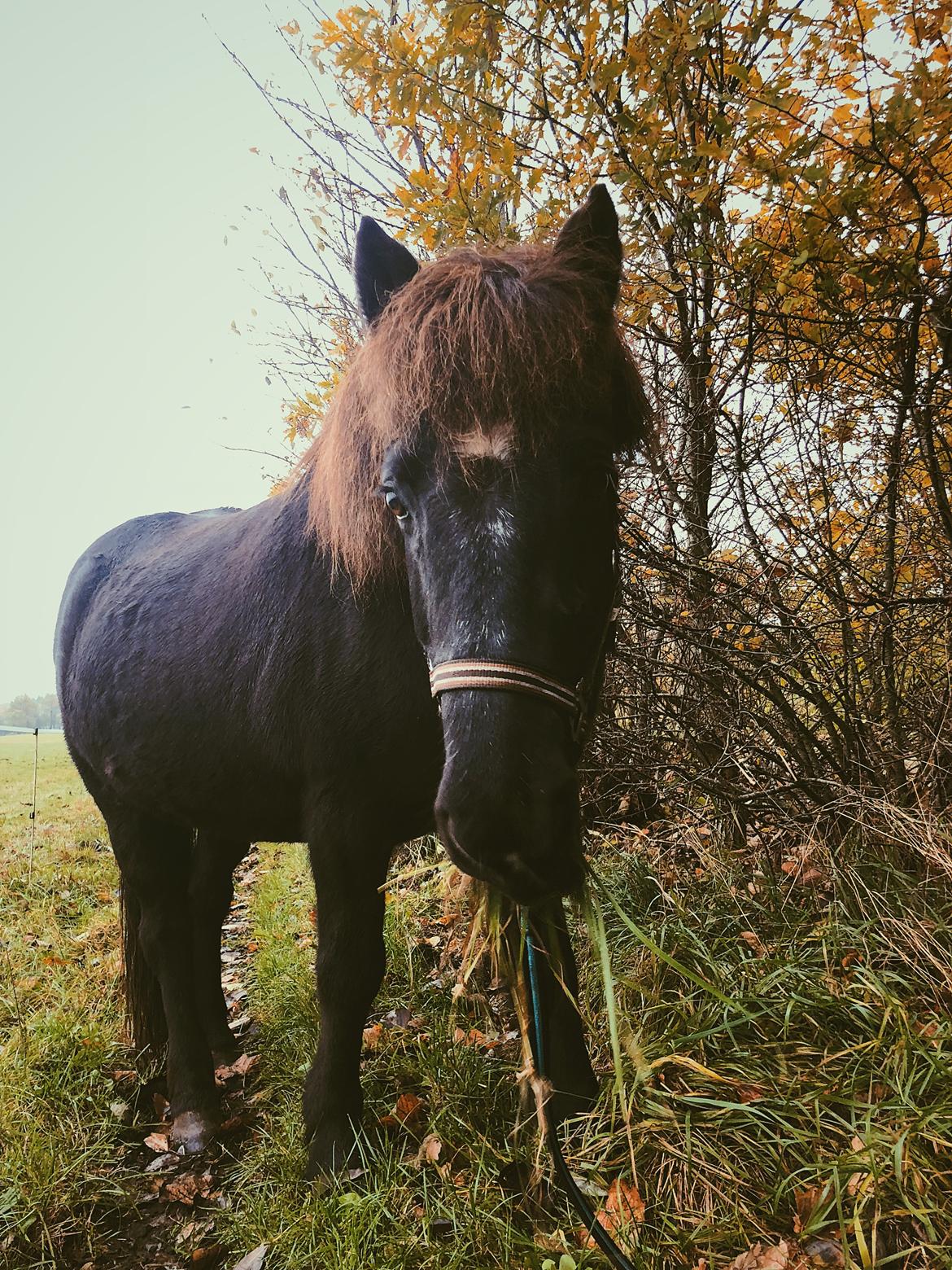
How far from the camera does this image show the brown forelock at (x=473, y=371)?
1526mm

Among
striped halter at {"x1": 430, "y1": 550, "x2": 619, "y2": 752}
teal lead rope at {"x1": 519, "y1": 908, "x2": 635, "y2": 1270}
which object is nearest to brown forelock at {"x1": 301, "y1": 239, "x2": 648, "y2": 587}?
striped halter at {"x1": 430, "y1": 550, "x2": 619, "y2": 752}

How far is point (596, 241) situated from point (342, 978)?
2.32 metres

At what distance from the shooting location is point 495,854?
129 centimetres

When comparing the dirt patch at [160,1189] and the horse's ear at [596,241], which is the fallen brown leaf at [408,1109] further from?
the horse's ear at [596,241]

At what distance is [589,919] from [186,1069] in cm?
213

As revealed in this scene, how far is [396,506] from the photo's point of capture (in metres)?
1.68

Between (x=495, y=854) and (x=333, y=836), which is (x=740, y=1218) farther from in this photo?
(x=333, y=836)

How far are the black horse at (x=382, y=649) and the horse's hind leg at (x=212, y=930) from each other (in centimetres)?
1

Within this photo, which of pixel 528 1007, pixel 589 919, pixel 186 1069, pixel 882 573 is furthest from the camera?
pixel 186 1069

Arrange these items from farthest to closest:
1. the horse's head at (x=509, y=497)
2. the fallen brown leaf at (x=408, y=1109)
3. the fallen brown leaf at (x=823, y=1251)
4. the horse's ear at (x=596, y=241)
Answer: the fallen brown leaf at (x=408, y=1109) < the horse's ear at (x=596, y=241) < the fallen brown leaf at (x=823, y=1251) < the horse's head at (x=509, y=497)

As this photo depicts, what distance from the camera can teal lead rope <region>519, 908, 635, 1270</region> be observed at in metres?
1.53

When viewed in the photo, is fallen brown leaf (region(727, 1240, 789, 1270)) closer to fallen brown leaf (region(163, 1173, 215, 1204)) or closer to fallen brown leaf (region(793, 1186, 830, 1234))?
fallen brown leaf (region(793, 1186, 830, 1234))

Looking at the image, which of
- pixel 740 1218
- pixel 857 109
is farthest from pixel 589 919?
pixel 857 109

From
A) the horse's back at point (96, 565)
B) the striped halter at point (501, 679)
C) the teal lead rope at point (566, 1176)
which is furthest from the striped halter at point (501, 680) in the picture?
the horse's back at point (96, 565)
